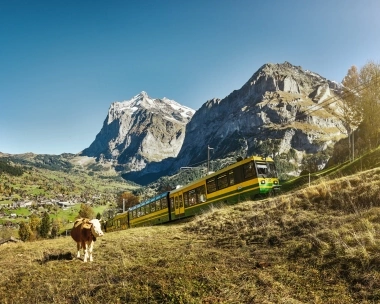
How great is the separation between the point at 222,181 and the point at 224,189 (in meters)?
0.87

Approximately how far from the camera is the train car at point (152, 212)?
38188mm

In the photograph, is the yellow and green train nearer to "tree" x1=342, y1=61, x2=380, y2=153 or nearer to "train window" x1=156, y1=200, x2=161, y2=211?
"train window" x1=156, y1=200, x2=161, y2=211

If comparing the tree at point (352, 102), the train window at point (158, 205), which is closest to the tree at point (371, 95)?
the tree at point (352, 102)

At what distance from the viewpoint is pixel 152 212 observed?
137 ft

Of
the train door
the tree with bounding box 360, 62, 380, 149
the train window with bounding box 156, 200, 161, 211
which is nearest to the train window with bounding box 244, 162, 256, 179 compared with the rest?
the train door

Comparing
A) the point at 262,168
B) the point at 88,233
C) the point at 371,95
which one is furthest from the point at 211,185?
the point at 371,95

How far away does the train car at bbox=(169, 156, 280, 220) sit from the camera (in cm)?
2647

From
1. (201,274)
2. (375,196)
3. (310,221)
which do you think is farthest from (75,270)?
(375,196)

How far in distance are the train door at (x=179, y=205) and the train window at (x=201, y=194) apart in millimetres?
3551

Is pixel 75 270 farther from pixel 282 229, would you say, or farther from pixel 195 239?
pixel 282 229

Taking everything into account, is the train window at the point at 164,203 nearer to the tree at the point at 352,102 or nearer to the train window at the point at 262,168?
the train window at the point at 262,168

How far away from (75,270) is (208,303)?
23.2 ft

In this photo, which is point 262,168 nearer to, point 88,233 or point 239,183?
point 239,183

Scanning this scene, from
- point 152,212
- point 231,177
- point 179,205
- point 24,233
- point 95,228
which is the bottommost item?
point 95,228
